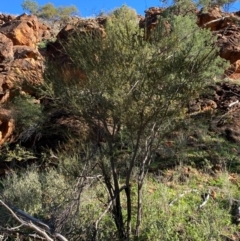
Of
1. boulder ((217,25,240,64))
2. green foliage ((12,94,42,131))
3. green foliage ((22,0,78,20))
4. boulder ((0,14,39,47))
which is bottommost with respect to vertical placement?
green foliage ((12,94,42,131))

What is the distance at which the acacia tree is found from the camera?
6070 millimetres

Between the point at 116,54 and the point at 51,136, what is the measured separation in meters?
5.21

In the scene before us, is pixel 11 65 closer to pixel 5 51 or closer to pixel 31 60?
pixel 31 60

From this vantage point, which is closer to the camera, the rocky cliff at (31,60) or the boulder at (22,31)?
the rocky cliff at (31,60)

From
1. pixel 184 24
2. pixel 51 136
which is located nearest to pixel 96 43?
pixel 51 136

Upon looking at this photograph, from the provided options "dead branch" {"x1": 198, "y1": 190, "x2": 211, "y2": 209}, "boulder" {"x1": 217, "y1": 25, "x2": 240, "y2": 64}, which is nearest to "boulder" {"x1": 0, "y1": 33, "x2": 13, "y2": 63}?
"boulder" {"x1": 217, "y1": 25, "x2": 240, "y2": 64}

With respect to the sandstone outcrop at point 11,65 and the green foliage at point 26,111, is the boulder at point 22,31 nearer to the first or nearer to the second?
the sandstone outcrop at point 11,65

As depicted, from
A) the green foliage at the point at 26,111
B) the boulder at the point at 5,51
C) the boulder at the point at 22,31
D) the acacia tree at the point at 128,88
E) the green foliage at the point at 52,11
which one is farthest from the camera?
the green foliage at the point at 52,11

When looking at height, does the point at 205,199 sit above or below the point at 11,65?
below

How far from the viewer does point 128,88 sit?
6.16 meters

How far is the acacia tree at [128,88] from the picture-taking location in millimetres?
6070

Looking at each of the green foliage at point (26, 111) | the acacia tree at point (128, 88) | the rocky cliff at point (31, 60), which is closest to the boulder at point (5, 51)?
the rocky cliff at point (31, 60)

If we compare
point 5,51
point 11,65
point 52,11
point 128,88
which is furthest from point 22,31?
point 52,11

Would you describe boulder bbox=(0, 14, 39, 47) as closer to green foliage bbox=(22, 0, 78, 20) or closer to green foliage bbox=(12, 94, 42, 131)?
green foliage bbox=(12, 94, 42, 131)
